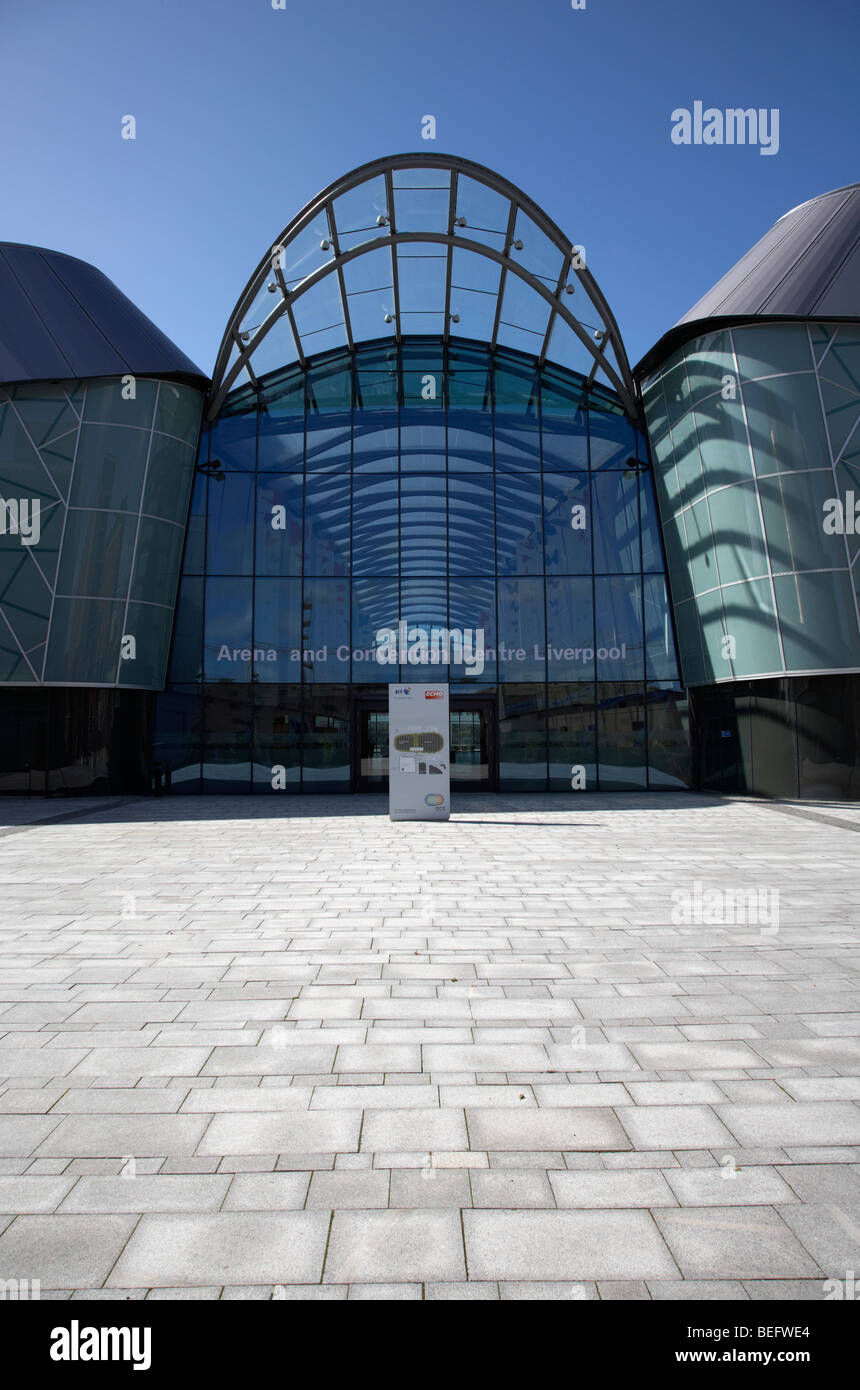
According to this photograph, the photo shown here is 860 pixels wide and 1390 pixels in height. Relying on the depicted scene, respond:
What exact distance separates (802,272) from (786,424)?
376cm

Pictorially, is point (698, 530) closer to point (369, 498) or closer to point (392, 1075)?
point (369, 498)

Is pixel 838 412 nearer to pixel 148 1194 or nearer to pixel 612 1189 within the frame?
pixel 612 1189

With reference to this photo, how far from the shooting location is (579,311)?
21.9 metres

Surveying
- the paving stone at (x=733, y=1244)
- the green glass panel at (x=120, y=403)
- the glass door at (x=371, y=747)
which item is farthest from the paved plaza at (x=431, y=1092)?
the green glass panel at (x=120, y=403)

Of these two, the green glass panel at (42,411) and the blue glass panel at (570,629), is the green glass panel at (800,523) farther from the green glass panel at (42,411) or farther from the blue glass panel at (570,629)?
the green glass panel at (42,411)

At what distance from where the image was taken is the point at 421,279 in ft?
73.3

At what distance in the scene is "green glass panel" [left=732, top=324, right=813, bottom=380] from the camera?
61.6ft

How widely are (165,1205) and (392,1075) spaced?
141 cm

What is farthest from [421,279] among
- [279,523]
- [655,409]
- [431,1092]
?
[431,1092]

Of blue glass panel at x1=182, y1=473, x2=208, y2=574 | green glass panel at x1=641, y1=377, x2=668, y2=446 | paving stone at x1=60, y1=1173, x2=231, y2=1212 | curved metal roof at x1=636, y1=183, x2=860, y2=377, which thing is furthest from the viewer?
blue glass panel at x1=182, y1=473, x2=208, y2=574

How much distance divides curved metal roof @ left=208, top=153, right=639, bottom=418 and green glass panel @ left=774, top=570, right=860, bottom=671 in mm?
8300

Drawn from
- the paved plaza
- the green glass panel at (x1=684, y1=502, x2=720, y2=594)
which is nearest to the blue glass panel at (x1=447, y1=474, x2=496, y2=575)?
the green glass panel at (x1=684, y1=502, x2=720, y2=594)

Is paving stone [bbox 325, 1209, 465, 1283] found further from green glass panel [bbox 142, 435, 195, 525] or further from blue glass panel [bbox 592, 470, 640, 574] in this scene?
blue glass panel [bbox 592, 470, 640, 574]

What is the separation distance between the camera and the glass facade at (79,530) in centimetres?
2041
